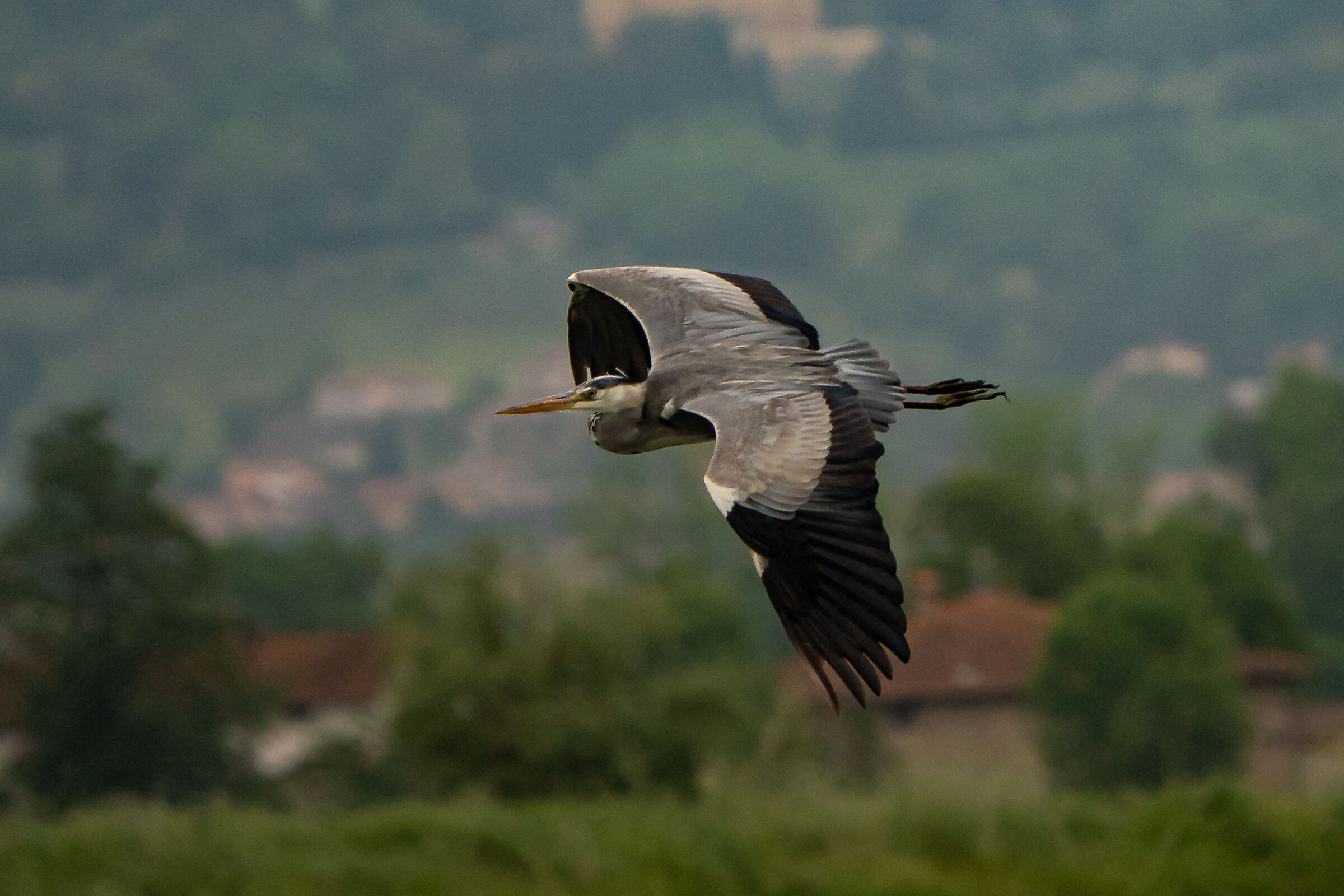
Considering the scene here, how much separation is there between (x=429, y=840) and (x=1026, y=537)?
64753mm

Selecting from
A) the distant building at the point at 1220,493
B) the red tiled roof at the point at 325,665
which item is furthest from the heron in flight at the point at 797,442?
the distant building at the point at 1220,493

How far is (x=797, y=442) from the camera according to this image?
5797 millimetres

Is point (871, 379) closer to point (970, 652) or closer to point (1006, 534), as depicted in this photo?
point (970, 652)

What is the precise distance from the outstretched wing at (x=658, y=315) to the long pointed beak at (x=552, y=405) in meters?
0.37

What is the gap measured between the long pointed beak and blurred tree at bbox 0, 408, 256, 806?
50940 mm

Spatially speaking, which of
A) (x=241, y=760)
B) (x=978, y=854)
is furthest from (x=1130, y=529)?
(x=978, y=854)

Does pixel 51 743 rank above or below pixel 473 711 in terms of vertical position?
below

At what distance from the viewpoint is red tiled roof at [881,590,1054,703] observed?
67625mm

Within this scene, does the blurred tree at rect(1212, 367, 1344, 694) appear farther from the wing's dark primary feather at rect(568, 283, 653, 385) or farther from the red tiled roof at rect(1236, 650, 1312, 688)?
the wing's dark primary feather at rect(568, 283, 653, 385)

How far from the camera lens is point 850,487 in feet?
18.9

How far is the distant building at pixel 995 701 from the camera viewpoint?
214 feet

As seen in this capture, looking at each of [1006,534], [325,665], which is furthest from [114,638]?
[1006,534]

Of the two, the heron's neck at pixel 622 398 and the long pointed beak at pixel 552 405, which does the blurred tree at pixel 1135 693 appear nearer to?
the long pointed beak at pixel 552 405

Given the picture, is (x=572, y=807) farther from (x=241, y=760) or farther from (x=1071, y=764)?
(x=1071, y=764)
